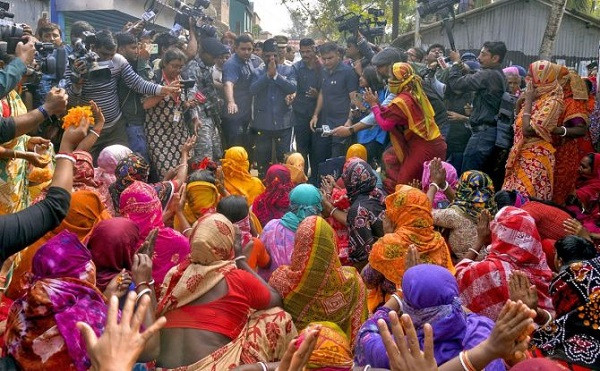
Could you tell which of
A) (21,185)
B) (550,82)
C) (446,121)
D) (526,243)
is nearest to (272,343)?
(526,243)

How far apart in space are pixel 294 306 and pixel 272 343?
44 cm

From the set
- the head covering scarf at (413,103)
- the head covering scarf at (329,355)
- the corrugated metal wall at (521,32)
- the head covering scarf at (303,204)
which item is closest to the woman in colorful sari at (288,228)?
the head covering scarf at (303,204)

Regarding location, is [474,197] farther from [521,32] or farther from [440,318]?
[521,32]

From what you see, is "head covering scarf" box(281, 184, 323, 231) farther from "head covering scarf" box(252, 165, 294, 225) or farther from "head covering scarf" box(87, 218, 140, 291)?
"head covering scarf" box(87, 218, 140, 291)

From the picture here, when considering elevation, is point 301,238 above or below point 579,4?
below

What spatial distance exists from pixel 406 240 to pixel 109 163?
261 cm

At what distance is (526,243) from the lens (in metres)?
3.92

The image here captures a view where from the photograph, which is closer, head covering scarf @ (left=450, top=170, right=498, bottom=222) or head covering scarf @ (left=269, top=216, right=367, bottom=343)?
head covering scarf @ (left=269, top=216, right=367, bottom=343)

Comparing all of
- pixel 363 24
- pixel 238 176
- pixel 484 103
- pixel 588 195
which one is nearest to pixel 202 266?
pixel 238 176

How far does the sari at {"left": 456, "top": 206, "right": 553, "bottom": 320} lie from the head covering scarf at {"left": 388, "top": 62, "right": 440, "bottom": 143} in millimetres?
2509

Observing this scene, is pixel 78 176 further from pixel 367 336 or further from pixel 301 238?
pixel 367 336

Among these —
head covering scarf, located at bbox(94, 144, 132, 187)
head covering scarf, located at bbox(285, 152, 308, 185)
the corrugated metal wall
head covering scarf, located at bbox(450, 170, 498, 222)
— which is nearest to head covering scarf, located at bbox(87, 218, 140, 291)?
head covering scarf, located at bbox(94, 144, 132, 187)

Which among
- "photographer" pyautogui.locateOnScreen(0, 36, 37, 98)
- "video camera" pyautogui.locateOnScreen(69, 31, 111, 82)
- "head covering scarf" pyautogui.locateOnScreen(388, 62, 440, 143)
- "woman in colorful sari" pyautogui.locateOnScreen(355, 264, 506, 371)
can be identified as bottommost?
"woman in colorful sari" pyautogui.locateOnScreen(355, 264, 506, 371)

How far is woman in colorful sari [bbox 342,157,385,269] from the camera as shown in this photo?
16.3ft
